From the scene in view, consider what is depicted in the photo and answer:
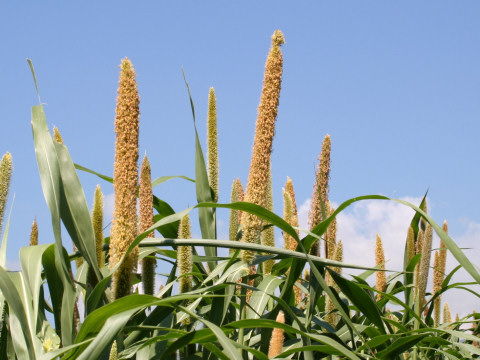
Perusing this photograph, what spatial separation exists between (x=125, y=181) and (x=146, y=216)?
1.05 feet

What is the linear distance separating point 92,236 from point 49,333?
71cm

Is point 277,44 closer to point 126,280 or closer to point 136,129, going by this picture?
point 136,129

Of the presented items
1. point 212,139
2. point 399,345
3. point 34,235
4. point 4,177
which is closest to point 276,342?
point 399,345

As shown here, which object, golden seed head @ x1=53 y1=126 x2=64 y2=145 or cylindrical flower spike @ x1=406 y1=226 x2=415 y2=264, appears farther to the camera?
cylindrical flower spike @ x1=406 y1=226 x2=415 y2=264

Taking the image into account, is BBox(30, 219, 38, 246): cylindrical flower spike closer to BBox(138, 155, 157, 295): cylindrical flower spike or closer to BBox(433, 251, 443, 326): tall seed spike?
BBox(138, 155, 157, 295): cylindrical flower spike

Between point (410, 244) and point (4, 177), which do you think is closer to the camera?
point (4, 177)

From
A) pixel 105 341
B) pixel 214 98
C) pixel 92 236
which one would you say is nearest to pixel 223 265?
pixel 92 236

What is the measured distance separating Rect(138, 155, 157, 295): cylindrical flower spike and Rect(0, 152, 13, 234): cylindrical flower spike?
0.46 meters

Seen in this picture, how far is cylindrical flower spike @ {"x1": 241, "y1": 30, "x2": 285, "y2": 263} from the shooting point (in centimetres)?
218

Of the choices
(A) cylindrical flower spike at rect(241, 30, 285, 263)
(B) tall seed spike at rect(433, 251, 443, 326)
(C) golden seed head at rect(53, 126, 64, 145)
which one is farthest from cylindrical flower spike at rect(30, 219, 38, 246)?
(B) tall seed spike at rect(433, 251, 443, 326)

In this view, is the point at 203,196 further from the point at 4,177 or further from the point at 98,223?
the point at 4,177

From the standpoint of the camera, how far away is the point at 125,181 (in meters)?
1.84

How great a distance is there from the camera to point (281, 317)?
1.99 metres

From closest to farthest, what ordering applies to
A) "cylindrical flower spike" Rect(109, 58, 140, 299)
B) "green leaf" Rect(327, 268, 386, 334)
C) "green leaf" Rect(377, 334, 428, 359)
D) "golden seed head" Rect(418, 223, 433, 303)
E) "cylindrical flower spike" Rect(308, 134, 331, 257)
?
"cylindrical flower spike" Rect(109, 58, 140, 299) → "green leaf" Rect(327, 268, 386, 334) → "green leaf" Rect(377, 334, 428, 359) → "cylindrical flower spike" Rect(308, 134, 331, 257) → "golden seed head" Rect(418, 223, 433, 303)
